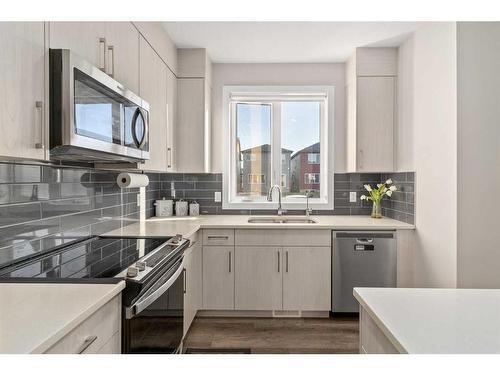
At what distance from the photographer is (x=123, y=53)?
2.06 metres

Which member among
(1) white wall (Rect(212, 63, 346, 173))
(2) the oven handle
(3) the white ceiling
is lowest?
(2) the oven handle

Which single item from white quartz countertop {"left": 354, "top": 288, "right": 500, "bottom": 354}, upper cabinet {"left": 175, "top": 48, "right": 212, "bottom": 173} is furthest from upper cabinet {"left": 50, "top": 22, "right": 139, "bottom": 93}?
white quartz countertop {"left": 354, "top": 288, "right": 500, "bottom": 354}

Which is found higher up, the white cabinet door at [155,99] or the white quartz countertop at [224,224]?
the white cabinet door at [155,99]

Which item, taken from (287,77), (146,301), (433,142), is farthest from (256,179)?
(146,301)

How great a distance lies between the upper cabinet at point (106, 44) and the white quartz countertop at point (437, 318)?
1.38 meters

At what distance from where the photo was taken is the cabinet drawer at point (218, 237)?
3.15 m

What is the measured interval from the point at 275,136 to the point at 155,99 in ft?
4.95

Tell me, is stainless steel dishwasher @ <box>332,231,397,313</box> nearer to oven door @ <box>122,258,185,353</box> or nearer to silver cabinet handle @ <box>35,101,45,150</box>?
oven door @ <box>122,258,185,353</box>

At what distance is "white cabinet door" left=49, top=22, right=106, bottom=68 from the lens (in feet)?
4.47

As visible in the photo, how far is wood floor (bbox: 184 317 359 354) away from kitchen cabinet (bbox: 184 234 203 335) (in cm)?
14

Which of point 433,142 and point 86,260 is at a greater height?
point 433,142

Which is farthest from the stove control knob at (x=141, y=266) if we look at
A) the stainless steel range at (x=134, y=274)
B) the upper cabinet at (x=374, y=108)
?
the upper cabinet at (x=374, y=108)

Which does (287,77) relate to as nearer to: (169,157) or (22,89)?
(169,157)

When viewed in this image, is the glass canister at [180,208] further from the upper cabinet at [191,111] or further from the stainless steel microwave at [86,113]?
the stainless steel microwave at [86,113]
